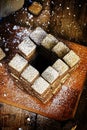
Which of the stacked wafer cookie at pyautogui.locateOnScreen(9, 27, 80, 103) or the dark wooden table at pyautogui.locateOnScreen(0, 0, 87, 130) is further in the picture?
the dark wooden table at pyautogui.locateOnScreen(0, 0, 87, 130)

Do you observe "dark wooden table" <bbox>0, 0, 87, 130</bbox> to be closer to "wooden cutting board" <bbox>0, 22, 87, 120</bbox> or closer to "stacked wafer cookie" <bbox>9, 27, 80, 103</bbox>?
"wooden cutting board" <bbox>0, 22, 87, 120</bbox>

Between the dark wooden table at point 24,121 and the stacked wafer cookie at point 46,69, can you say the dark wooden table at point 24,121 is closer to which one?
the dark wooden table at point 24,121

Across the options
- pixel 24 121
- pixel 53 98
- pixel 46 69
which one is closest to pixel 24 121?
pixel 24 121

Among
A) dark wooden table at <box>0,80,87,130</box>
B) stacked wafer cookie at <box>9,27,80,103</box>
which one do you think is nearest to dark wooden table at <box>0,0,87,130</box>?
dark wooden table at <box>0,80,87,130</box>

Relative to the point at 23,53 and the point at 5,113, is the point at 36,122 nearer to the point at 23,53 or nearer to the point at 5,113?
the point at 5,113

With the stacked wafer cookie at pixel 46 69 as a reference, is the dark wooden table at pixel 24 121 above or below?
below

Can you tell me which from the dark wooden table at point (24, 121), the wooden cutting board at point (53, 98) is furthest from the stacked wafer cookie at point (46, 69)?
the dark wooden table at point (24, 121)

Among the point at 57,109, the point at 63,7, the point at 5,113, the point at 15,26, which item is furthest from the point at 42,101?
the point at 63,7
